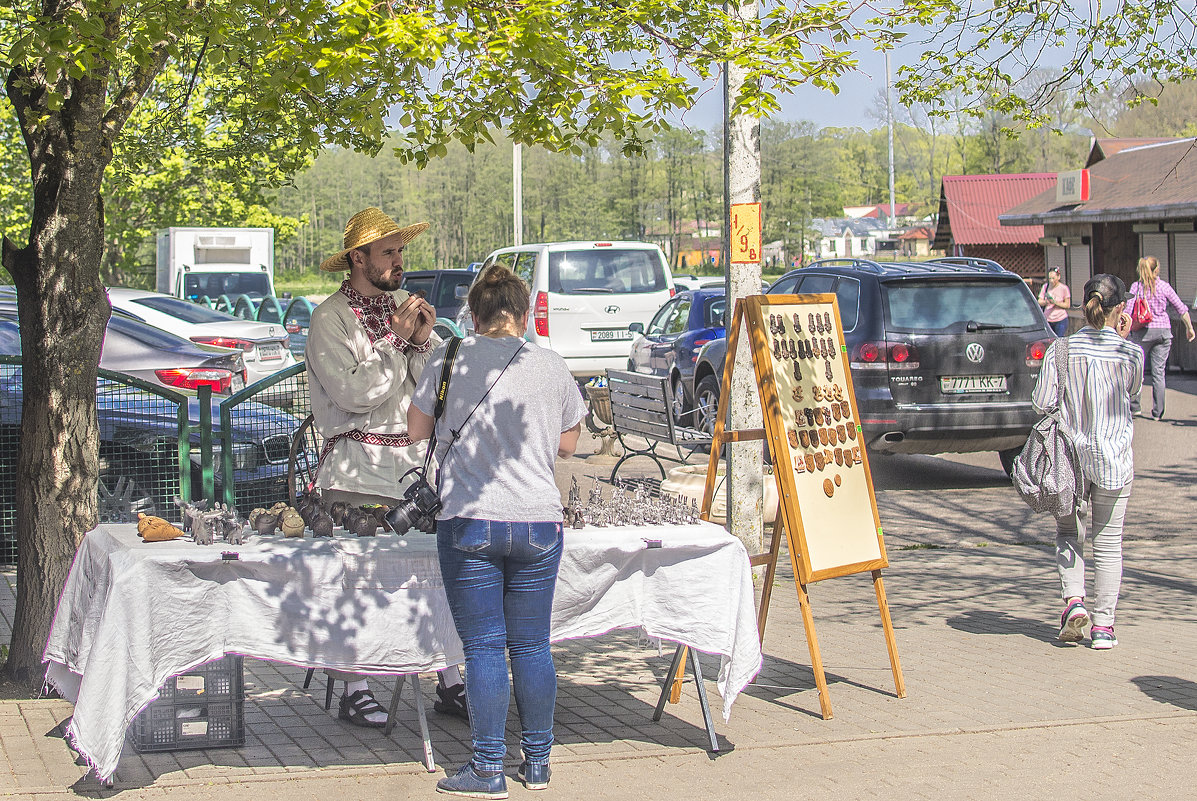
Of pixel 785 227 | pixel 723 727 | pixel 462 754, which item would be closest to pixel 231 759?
pixel 462 754

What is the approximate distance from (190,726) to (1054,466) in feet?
13.7

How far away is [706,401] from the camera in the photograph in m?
12.7

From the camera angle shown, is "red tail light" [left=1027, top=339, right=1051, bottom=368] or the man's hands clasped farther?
"red tail light" [left=1027, top=339, right=1051, bottom=368]

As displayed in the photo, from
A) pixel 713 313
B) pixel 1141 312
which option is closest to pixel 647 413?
pixel 713 313

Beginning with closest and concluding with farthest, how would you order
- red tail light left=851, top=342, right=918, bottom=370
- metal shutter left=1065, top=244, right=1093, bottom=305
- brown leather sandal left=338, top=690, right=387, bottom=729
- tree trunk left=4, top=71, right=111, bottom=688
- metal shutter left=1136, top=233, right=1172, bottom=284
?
1. brown leather sandal left=338, top=690, right=387, bottom=729
2. tree trunk left=4, top=71, right=111, bottom=688
3. red tail light left=851, top=342, right=918, bottom=370
4. metal shutter left=1136, top=233, right=1172, bottom=284
5. metal shutter left=1065, top=244, right=1093, bottom=305

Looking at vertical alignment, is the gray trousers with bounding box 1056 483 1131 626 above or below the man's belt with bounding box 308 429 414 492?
below

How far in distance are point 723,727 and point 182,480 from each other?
3790 millimetres

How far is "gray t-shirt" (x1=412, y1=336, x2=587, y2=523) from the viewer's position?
162 inches

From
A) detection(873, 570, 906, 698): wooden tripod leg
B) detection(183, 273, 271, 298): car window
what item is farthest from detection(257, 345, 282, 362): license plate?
detection(183, 273, 271, 298): car window

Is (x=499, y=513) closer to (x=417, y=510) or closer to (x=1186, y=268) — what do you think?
(x=417, y=510)

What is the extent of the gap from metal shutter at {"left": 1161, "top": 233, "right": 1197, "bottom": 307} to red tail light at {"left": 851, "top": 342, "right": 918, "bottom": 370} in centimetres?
1234

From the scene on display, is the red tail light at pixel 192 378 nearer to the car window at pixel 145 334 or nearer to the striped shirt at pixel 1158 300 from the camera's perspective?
the car window at pixel 145 334

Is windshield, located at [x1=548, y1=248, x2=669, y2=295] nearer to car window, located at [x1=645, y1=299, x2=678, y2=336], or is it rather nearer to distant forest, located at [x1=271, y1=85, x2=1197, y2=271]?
car window, located at [x1=645, y1=299, x2=678, y2=336]

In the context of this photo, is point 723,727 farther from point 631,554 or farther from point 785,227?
point 785,227
